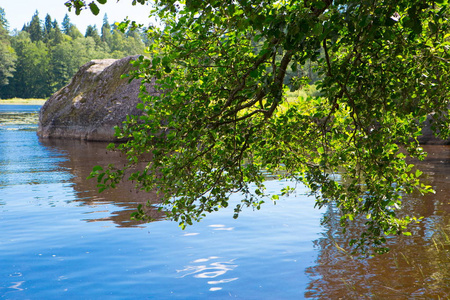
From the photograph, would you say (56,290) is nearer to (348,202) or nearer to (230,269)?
(230,269)

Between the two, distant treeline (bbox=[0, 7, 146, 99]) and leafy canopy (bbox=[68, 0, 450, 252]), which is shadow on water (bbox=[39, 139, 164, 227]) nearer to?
leafy canopy (bbox=[68, 0, 450, 252])

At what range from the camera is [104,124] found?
28.0 meters

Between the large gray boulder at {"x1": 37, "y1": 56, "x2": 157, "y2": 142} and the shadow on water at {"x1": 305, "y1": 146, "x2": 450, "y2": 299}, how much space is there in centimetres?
1870

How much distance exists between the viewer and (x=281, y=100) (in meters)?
5.80

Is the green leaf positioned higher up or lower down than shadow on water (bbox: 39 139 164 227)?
higher up

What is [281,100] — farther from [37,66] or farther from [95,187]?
[37,66]

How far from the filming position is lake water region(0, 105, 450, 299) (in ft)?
23.1

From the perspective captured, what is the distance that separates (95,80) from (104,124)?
376 centimetres

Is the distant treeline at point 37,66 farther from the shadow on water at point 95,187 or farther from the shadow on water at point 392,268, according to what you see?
the shadow on water at point 392,268

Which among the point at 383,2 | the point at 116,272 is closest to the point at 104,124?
the point at 116,272

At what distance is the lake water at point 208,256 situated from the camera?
278 inches

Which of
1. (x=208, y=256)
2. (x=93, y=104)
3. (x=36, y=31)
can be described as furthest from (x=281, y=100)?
(x=36, y=31)

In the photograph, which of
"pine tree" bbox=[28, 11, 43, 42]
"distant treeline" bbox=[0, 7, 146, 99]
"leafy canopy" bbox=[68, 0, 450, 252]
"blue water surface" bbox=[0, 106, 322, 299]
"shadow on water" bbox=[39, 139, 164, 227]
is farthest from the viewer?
"pine tree" bbox=[28, 11, 43, 42]

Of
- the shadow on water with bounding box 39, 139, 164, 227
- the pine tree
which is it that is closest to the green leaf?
the shadow on water with bounding box 39, 139, 164, 227
